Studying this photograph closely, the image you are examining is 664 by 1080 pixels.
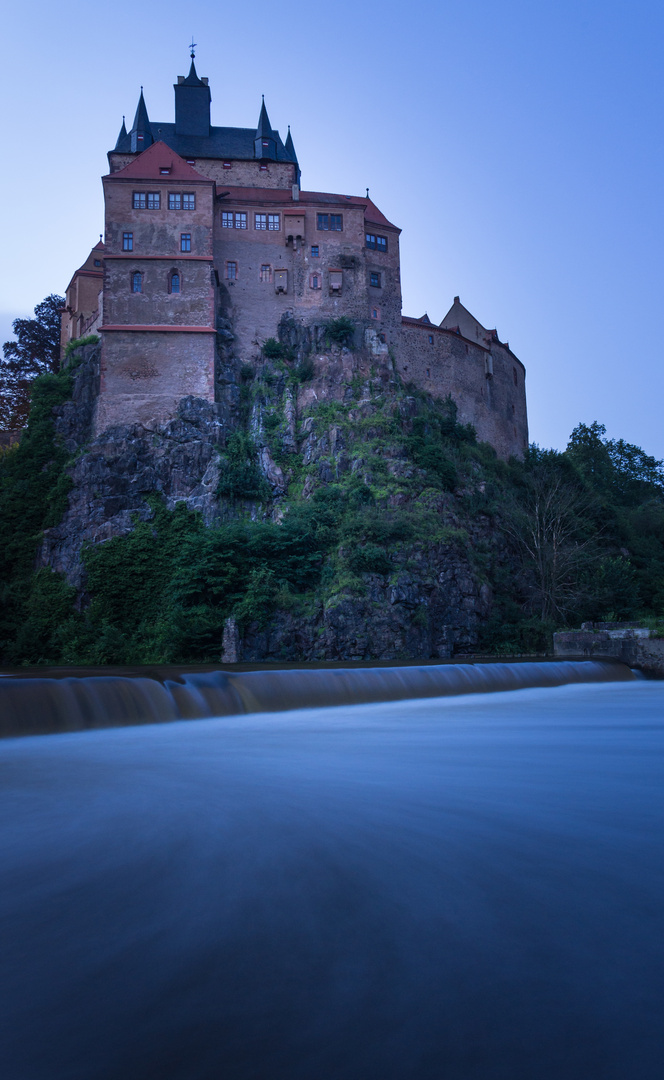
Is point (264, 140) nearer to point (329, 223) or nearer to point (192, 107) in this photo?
point (192, 107)

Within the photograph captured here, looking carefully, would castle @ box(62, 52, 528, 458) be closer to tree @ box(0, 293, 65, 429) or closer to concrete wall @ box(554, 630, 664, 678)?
tree @ box(0, 293, 65, 429)

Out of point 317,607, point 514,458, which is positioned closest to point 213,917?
point 317,607

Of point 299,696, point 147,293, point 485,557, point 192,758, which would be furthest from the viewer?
point 147,293

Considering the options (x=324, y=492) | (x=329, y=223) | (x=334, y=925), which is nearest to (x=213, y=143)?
(x=329, y=223)

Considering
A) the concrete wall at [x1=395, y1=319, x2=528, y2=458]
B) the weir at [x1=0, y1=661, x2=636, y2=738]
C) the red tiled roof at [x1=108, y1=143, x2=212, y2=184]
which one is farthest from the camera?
the concrete wall at [x1=395, y1=319, x2=528, y2=458]

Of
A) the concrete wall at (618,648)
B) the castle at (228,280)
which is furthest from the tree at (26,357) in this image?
the concrete wall at (618,648)

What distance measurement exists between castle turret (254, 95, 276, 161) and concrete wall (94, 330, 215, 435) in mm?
15683

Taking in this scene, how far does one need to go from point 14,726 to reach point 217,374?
117ft

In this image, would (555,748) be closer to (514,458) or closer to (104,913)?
(104,913)

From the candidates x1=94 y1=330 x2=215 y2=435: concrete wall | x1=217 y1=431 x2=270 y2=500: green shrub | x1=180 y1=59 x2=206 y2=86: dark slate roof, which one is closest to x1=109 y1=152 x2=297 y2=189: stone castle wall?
x1=180 y1=59 x2=206 y2=86: dark slate roof

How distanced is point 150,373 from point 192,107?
21.3m

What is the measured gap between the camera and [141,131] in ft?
161

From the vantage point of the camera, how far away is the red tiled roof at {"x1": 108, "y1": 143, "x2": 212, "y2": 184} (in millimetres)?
43344

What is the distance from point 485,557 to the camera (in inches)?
1526
